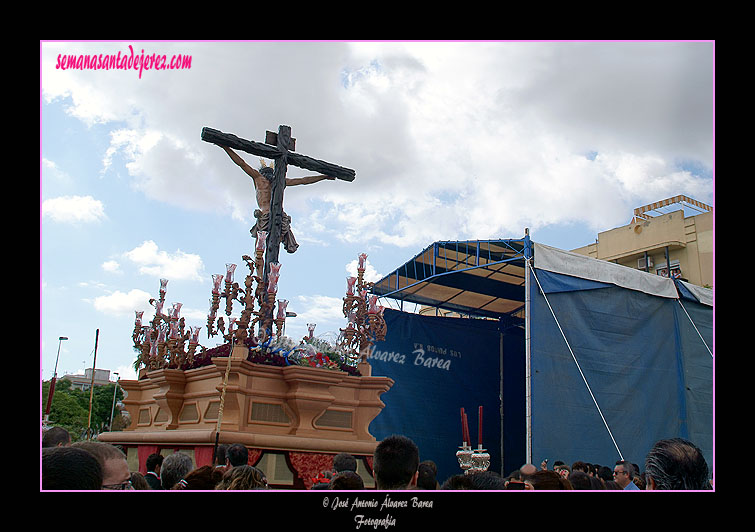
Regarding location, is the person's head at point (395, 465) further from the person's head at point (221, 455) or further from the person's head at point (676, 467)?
the person's head at point (221, 455)

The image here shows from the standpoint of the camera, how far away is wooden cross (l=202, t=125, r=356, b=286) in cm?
932

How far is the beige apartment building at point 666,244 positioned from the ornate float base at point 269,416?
17682 mm

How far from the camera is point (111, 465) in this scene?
2.94m

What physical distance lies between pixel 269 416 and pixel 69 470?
221 inches

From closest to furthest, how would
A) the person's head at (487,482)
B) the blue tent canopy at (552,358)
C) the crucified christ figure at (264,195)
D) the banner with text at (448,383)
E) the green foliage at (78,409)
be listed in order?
the person's head at (487,482), the crucified christ figure at (264,195), the blue tent canopy at (552,358), the banner with text at (448,383), the green foliage at (78,409)

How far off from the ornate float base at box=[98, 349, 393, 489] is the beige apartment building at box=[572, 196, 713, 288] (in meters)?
17.7

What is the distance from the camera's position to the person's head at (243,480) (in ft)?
10.6

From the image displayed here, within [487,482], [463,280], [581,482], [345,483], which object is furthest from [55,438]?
[463,280]

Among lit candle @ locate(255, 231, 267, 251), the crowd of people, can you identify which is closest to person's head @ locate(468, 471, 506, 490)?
the crowd of people

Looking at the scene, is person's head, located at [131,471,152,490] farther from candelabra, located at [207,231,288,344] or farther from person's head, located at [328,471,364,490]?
candelabra, located at [207,231,288,344]

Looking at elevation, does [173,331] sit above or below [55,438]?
above

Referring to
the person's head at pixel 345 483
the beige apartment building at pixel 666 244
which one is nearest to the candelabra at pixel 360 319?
the person's head at pixel 345 483

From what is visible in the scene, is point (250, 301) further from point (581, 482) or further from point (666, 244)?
point (666, 244)
